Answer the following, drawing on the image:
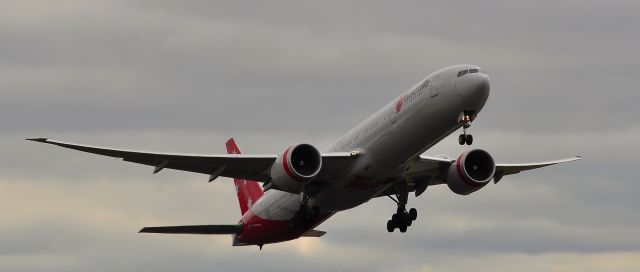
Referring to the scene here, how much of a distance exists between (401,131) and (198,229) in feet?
48.0

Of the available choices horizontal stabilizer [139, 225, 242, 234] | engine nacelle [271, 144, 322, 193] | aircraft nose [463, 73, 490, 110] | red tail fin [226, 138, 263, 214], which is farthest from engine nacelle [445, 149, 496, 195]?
red tail fin [226, 138, 263, 214]

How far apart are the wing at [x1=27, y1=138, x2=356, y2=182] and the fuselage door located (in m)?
4.89

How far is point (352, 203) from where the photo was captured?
6231cm

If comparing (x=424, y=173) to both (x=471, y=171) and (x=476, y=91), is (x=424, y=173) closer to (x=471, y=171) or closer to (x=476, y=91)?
(x=471, y=171)

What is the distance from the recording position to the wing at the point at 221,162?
58.9 metres

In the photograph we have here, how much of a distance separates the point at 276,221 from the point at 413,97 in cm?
1199

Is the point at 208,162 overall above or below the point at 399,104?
below

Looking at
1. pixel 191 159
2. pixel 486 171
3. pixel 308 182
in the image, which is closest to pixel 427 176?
pixel 486 171

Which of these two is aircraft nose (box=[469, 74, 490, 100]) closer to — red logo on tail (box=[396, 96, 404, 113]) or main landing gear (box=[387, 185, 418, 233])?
red logo on tail (box=[396, 96, 404, 113])

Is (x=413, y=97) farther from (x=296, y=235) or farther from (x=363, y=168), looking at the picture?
(x=296, y=235)

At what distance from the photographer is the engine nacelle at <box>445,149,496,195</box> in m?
61.9

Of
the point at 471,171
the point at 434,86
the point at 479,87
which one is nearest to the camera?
the point at 479,87

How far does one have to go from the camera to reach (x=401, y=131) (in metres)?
56.6

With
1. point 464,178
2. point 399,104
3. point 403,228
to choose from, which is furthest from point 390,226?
point 399,104
